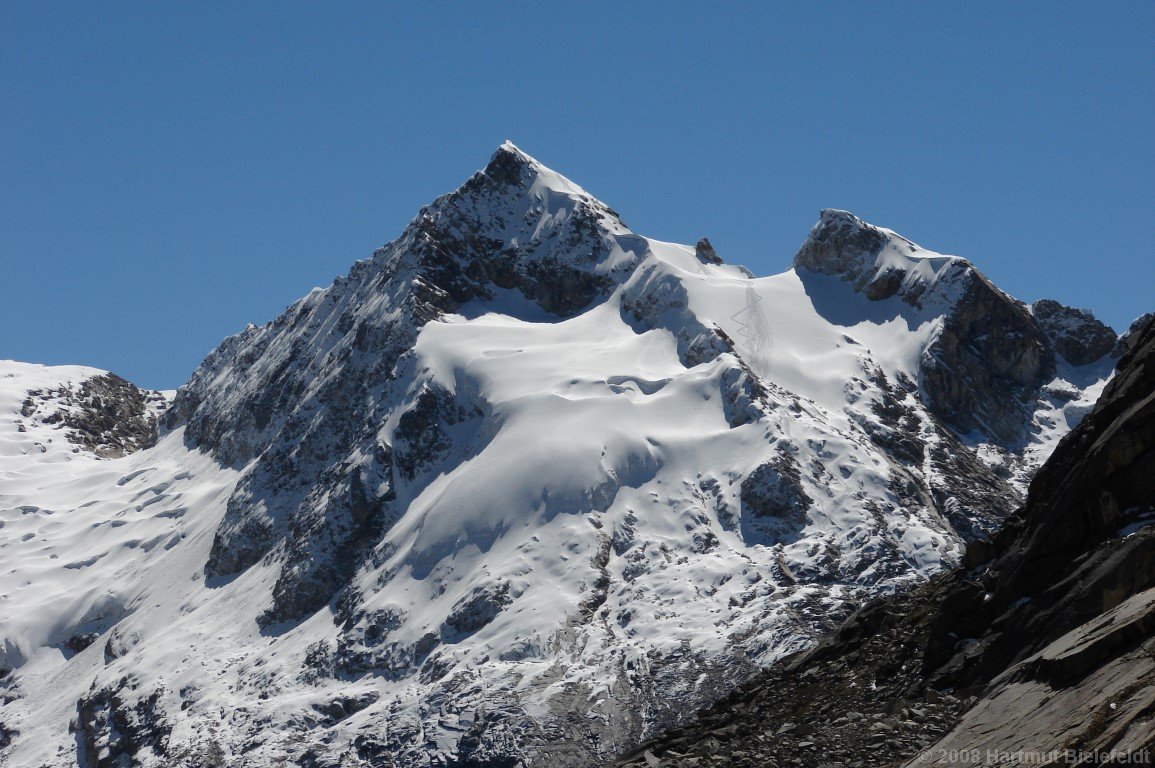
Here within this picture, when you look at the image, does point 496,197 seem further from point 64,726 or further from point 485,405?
point 64,726

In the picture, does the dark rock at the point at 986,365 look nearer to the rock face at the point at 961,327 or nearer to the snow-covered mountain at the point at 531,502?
the rock face at the point at 961,327

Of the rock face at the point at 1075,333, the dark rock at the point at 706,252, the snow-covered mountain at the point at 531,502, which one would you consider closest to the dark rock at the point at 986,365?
the snow-covered mountain at the point at 531,502

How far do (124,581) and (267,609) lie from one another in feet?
101

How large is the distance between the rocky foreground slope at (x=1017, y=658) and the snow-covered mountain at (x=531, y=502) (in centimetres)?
5276

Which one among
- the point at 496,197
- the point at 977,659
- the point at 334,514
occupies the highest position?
the point at 496,197

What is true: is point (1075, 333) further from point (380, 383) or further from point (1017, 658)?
point (1017, 658)

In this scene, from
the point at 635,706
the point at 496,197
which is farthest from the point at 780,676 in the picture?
the point at 496,197

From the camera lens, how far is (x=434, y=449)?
150 metres

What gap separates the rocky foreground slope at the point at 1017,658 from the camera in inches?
1201

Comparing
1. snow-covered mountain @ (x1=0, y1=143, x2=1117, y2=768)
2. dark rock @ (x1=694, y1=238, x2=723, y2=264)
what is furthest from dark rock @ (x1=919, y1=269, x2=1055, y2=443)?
dark rock @ (x1=694, y1=238, x2=723, y2=264)

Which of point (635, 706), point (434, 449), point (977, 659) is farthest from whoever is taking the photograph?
point (434, 449)

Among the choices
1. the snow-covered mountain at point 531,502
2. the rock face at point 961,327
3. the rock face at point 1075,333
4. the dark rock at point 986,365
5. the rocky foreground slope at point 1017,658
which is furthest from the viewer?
the rock face at point 1075,333

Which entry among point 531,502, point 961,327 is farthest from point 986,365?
point 531,502

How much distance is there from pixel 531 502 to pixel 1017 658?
9415 cm
